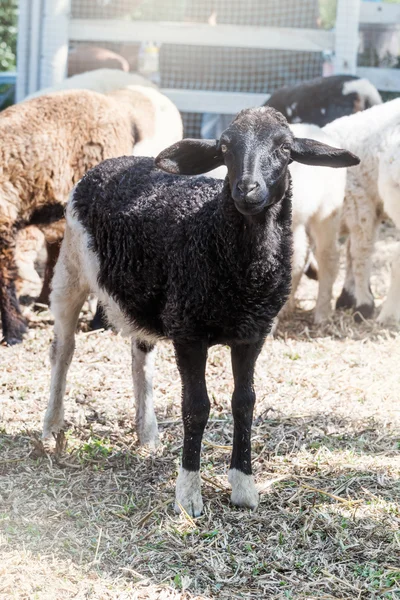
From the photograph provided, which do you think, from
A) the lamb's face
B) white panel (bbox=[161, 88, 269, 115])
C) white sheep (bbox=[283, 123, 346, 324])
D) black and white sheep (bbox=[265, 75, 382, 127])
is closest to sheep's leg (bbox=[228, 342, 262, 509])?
the lamb's face

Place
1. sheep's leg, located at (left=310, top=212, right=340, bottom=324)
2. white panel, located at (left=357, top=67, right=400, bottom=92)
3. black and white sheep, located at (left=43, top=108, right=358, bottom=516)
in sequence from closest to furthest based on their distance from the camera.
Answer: black and white sheep, located at (left=43, top=108, right=358, bottom=516)
sheep's leg, located at (left=310, top=212, right=340, bottom=324)
white panel, located at (left=357, top=67, right=400, bottom=92)

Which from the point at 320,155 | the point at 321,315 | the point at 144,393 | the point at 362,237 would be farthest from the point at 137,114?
the point at 320,155

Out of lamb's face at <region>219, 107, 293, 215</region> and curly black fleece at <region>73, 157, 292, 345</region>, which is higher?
lamb's face at <region>219, 107, 293, 215</region>

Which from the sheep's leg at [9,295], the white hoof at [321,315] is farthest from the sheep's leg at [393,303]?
the sheep's leg at [9,295]

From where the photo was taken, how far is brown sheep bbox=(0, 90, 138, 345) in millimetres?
6051

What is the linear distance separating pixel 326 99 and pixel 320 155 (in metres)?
5.22

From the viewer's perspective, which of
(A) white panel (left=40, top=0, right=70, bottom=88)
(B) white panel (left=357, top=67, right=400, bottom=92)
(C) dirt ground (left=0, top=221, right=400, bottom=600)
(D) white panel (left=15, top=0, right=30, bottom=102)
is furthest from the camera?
(B) white panel (left=357, top=67, right=400, bottom=92)

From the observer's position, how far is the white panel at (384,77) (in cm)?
989

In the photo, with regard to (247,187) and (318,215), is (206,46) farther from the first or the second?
(247,187)

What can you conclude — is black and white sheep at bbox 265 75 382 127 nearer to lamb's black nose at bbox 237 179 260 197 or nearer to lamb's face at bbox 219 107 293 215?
lamb's face at bbox 219 107 293 215

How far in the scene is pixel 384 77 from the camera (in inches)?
392

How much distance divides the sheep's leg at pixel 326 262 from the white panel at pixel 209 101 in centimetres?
275

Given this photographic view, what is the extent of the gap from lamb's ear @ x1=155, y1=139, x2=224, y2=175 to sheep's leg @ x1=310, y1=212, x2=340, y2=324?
9.81ft

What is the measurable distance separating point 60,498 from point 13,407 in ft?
3.80
